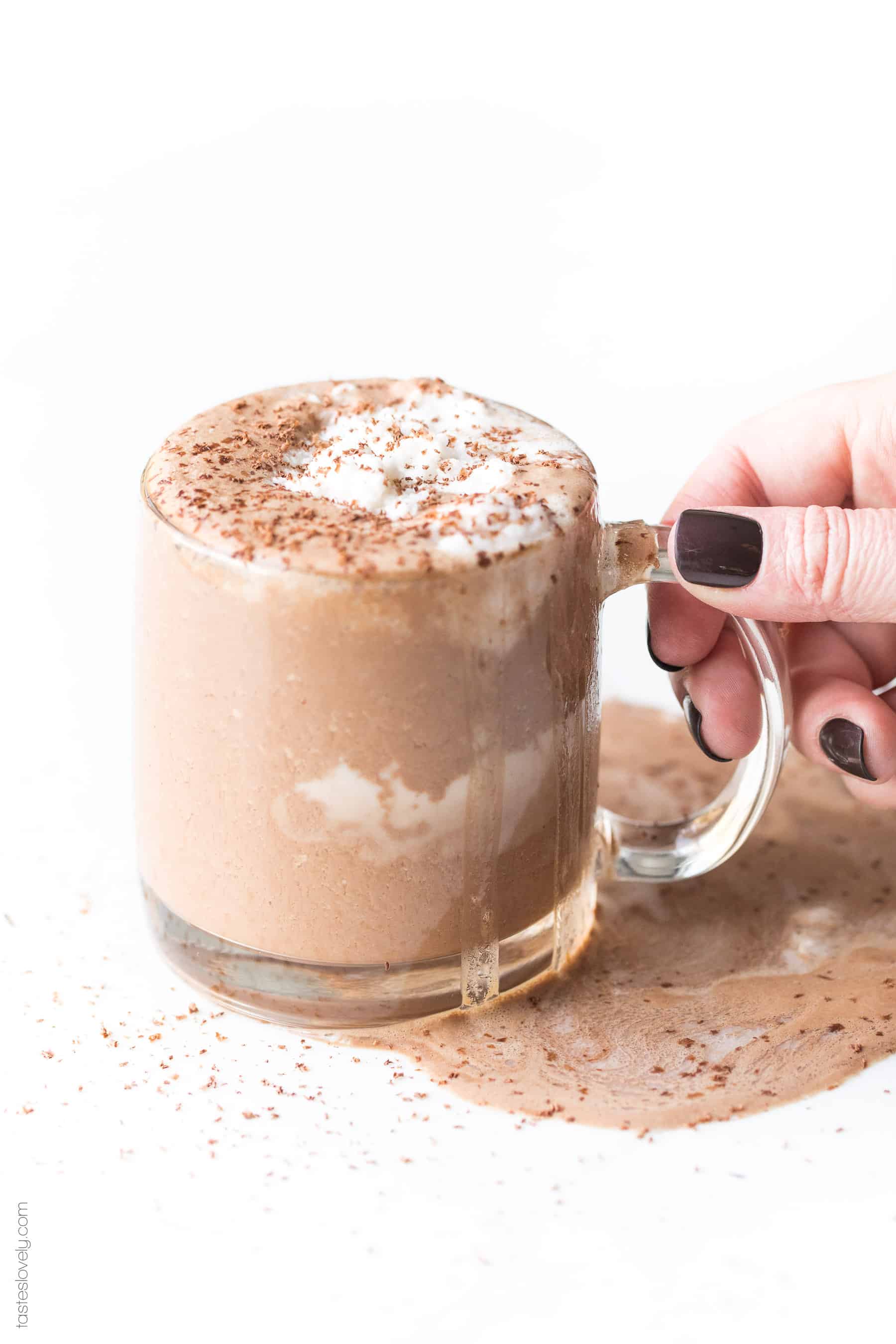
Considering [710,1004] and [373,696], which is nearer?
[373,696]

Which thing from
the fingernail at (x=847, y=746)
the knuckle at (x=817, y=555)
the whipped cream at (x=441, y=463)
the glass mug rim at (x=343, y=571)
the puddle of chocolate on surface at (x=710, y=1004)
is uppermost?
the whipped cream at (x=441, y=463)

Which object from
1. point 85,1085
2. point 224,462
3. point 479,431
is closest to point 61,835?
point 85,1085

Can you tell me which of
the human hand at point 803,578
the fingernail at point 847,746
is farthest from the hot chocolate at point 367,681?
the fingernail at point 847,746

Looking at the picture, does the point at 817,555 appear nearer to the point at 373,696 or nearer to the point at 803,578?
the point at 803,578

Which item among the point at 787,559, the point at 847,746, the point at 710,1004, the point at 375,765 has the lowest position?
the point at 710,1004

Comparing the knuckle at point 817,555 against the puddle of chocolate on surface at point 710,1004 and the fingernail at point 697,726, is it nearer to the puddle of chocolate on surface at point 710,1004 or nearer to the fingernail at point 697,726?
the fingernail at point 697,726

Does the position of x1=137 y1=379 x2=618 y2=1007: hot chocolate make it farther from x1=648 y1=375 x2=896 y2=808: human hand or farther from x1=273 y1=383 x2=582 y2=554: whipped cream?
x1=648 y1=375 x2=896 y2=808: human hand

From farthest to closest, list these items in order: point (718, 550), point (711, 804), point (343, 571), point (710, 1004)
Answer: point (711, 804) < point (710, 1004) < point (718, 550) < point (343, 571)

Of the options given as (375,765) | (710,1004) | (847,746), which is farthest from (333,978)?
(847,746)
